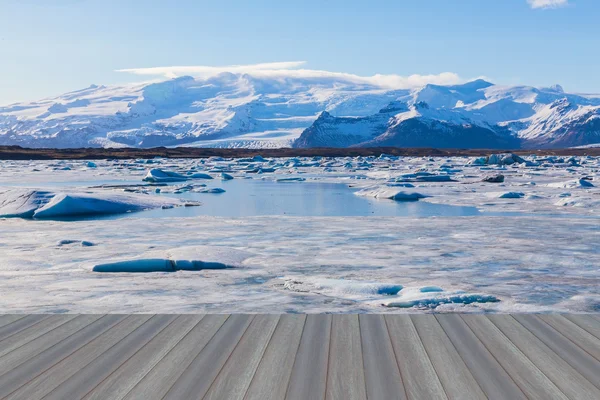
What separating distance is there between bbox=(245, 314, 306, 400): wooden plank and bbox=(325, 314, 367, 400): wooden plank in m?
0.22

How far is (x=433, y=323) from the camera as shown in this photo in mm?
4398

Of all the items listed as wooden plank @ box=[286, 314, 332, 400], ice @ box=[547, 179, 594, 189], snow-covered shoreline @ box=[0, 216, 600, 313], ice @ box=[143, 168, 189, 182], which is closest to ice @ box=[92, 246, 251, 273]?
snow-covered shoreline @ box=[0, 216, 600, 313]

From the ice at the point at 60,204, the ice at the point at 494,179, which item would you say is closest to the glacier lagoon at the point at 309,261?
the ice at the point at 60,204

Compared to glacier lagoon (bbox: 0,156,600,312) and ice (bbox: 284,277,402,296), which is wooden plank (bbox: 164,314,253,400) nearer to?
glacier lagoon (bbox: 0,156,600,312)

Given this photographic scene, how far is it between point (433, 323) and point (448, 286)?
199cm

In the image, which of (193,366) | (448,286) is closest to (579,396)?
(193,366)

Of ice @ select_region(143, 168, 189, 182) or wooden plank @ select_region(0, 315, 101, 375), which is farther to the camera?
ice @ select_region(143, 168, 189, 182)

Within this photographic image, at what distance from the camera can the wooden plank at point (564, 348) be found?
3.40 metres

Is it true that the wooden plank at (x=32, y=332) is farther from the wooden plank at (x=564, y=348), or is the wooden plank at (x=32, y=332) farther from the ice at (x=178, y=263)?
the wooden plank at (x=564, y=348)

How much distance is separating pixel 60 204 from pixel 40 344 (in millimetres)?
11072

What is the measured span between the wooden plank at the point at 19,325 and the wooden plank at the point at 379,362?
2276 millimetres

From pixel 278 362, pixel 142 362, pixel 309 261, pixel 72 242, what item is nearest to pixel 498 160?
pixel 72 242

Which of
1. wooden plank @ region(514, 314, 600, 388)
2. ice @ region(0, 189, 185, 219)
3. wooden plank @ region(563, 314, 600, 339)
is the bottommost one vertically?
ice @ region(0, 189, 185, 219)

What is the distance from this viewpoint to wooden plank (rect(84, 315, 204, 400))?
10.2 feet
